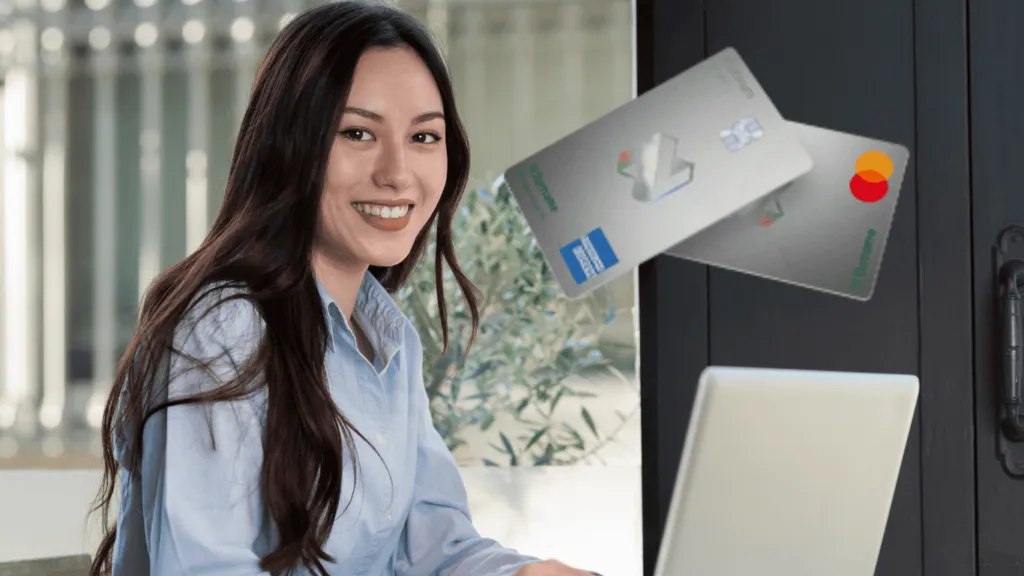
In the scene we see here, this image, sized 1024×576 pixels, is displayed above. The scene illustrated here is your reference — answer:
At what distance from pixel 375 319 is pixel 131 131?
2.81m

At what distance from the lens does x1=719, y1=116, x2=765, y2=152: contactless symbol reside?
1662mm

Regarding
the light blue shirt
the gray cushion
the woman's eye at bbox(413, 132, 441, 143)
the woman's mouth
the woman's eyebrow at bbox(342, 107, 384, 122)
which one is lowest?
the gray cushion

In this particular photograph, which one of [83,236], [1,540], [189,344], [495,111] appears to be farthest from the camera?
[83,236]

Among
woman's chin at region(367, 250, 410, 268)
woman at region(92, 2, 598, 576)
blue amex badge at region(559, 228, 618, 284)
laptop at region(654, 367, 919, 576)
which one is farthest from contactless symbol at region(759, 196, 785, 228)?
laptop at region(654, 367, 919, 576)

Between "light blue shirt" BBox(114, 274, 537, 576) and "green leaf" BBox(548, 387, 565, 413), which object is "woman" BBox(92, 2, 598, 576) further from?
"green leaf" BBox(548, 387, 565, 413)

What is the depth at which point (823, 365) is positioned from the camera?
1.70 meters

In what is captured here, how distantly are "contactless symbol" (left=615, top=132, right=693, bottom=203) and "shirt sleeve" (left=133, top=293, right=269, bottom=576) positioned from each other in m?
0.76

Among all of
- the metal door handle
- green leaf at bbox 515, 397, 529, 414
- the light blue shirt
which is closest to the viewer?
the light blue shirt

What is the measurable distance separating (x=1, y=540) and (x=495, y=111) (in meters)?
1.92

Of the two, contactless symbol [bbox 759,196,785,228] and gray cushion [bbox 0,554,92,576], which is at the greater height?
contactless symbol [bbox 759,196,785,228]

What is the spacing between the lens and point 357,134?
1218mm

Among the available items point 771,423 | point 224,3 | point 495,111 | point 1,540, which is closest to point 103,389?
point 1,540

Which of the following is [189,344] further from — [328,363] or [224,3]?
[224,3]

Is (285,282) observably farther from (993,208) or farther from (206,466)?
(993,208)
